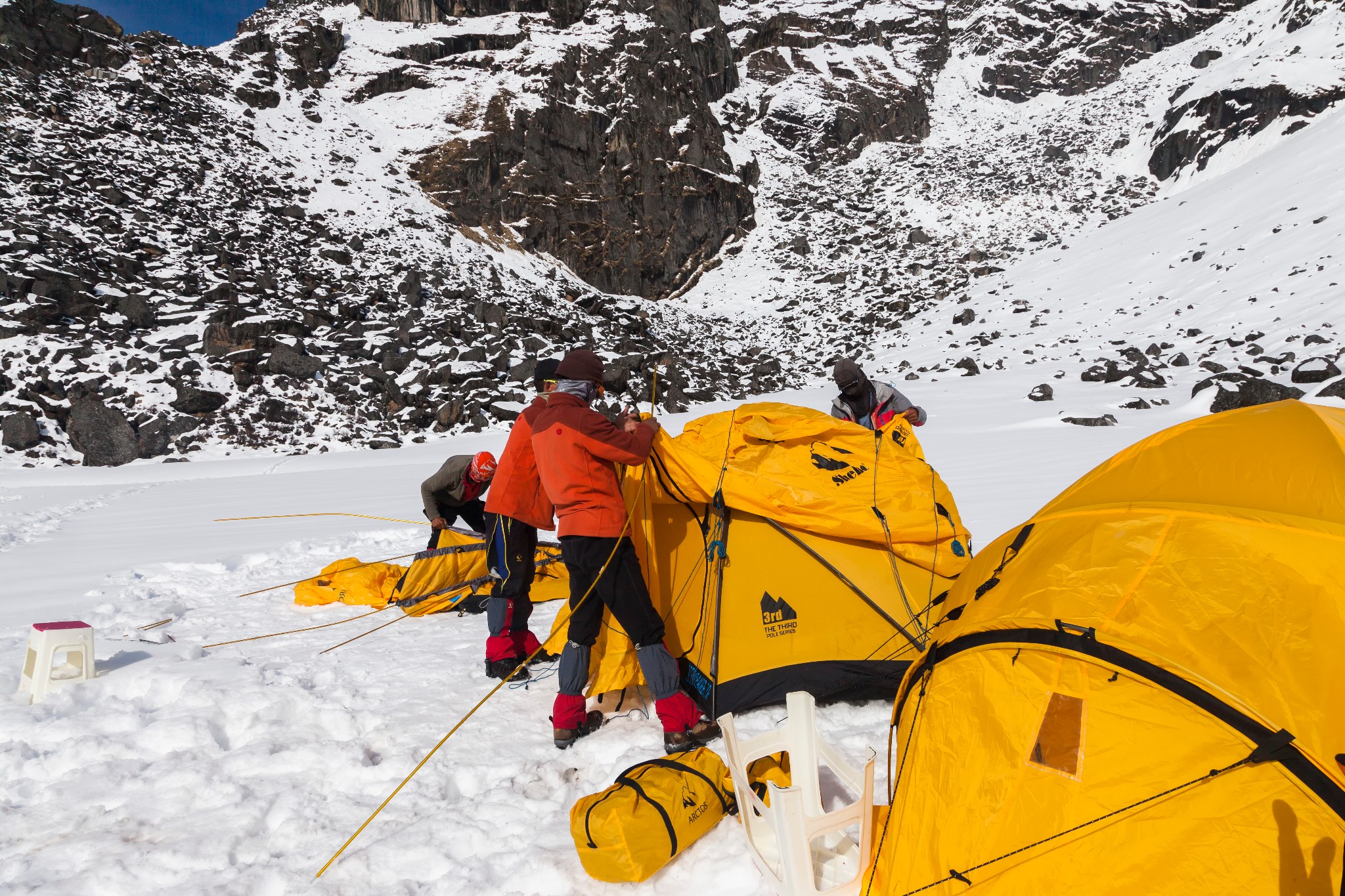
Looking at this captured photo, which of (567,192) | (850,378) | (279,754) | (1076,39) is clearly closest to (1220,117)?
(1076,39)

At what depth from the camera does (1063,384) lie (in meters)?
16.4

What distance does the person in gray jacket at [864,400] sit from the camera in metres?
4.79

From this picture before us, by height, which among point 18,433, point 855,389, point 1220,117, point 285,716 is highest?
point 1220,117

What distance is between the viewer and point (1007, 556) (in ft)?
7.99

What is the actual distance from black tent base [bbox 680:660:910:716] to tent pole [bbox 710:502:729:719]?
0.03 ft

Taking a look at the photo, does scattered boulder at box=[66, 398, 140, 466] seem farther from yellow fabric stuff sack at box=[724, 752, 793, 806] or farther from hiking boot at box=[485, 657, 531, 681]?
yellow fabric stuff sack at box=[724, 752, 793, 806]

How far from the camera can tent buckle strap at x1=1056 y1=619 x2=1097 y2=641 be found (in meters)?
1.83

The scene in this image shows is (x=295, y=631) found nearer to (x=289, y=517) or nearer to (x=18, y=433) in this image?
(x=289, y=517)

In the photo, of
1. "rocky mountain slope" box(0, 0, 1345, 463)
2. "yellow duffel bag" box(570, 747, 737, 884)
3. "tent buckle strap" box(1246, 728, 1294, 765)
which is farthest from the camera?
"rocky mountain slope" box(0, 0, 1345, 463)

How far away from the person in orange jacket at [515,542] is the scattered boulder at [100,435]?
15.7 m

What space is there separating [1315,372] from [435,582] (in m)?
14.8

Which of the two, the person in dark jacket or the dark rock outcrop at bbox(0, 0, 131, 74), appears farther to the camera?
the dark rock outcrop at bbox(0, 0, 131, 74)

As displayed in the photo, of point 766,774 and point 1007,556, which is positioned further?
point 1007,556

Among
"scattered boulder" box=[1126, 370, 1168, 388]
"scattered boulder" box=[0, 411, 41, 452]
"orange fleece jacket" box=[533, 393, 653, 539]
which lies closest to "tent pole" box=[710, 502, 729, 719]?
"orange fleece jacket" box=[533, 393, 653, 539]
